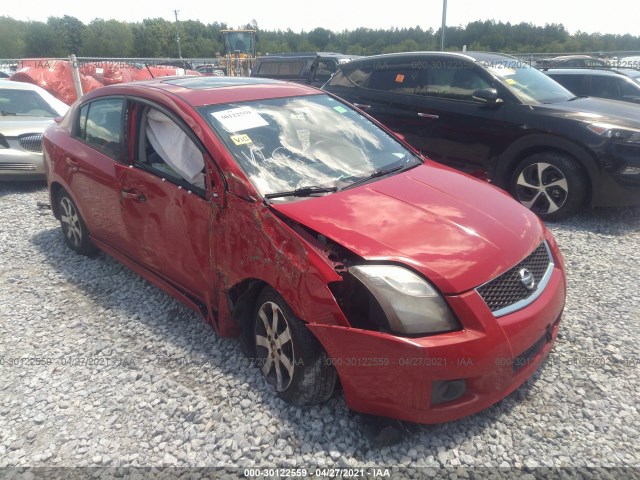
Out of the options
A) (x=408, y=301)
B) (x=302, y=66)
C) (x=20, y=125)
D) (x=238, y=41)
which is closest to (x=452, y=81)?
(x=408, y=301)

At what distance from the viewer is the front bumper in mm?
2139

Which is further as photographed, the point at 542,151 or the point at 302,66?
the point at 302,66

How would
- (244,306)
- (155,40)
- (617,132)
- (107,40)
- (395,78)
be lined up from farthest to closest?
(155,40), (107,40), (395,78), (617,132), (244,306)

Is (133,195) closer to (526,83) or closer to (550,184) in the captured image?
(550,184)

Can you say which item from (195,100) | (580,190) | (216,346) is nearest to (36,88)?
(195,100)

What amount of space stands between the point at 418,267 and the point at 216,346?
1.61 meters

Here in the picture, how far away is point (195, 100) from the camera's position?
127 inches

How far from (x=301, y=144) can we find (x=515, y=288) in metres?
1.57

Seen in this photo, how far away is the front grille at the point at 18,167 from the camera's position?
6828 mm

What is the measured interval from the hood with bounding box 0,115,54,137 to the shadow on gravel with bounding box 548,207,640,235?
704cm

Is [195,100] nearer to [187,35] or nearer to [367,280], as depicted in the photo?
[367,280]

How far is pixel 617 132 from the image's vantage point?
196 inches

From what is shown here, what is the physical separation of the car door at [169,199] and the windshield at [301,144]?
0.23m

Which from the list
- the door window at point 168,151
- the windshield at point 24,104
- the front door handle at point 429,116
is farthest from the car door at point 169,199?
the windshield at point 24,104
